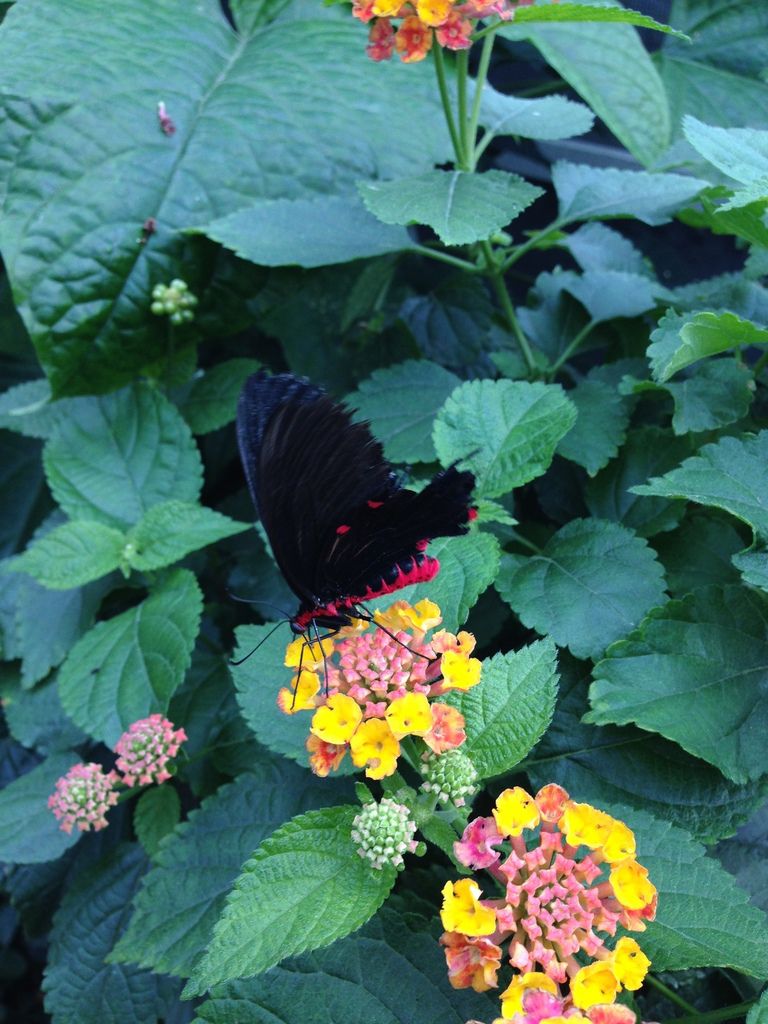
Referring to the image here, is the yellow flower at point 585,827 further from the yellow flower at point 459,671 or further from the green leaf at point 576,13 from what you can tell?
the green leaf at point 576,13

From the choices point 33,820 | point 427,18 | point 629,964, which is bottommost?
point 33,820

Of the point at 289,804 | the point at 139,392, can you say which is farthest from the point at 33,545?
the point at 289,804

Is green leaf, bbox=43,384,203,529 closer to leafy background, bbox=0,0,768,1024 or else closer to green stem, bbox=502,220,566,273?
leafy background, bbox=0,0,768,1024

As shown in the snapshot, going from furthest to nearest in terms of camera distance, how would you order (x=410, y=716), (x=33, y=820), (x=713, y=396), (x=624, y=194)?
(x=624, y=194)
(x=33, y=820)
(x=713, y=396)
(x=410, y=716)

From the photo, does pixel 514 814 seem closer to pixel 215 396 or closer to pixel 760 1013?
pixel 760 1013

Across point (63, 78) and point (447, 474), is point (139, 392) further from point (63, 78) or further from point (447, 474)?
point (447, 474)

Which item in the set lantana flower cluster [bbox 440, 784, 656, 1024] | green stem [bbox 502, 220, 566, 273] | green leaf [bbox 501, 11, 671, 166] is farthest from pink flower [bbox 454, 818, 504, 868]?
green leaf [bbox 501, 11, 671, 166]

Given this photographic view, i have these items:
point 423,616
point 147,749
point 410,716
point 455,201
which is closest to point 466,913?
point 410,716
